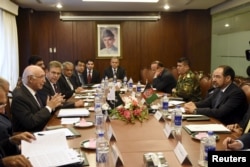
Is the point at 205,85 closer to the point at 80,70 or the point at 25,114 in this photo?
the point at 25,114

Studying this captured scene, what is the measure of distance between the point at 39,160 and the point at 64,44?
6190 millimetres

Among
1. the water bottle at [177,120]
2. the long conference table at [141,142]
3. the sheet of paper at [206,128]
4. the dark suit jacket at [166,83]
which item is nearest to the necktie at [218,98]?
the long conference table at [141,142]

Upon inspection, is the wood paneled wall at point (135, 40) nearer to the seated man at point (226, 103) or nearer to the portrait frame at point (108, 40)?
the portrait frame at point (108, 40)

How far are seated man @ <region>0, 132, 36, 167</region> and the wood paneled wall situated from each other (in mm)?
5480

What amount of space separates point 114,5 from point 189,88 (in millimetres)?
3271

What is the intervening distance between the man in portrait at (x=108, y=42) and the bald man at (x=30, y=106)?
16.1 feet

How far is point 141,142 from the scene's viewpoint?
189 cm

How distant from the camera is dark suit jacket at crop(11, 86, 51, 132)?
2426 mm

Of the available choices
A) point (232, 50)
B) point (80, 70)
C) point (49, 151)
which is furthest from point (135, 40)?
point (49, 151)

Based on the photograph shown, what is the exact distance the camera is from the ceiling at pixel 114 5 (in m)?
6.10

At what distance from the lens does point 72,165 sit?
4.91 ft

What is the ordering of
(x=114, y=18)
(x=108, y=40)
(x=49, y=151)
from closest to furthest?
(x=49, y=151) < (x=114, y=18) < (x=108, y=40)

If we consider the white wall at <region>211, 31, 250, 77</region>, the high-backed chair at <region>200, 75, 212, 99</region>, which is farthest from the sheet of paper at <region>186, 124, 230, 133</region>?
the white wall at <region>211, 31, 250, 77</region>

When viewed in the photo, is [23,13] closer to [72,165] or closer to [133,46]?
[133,46]
